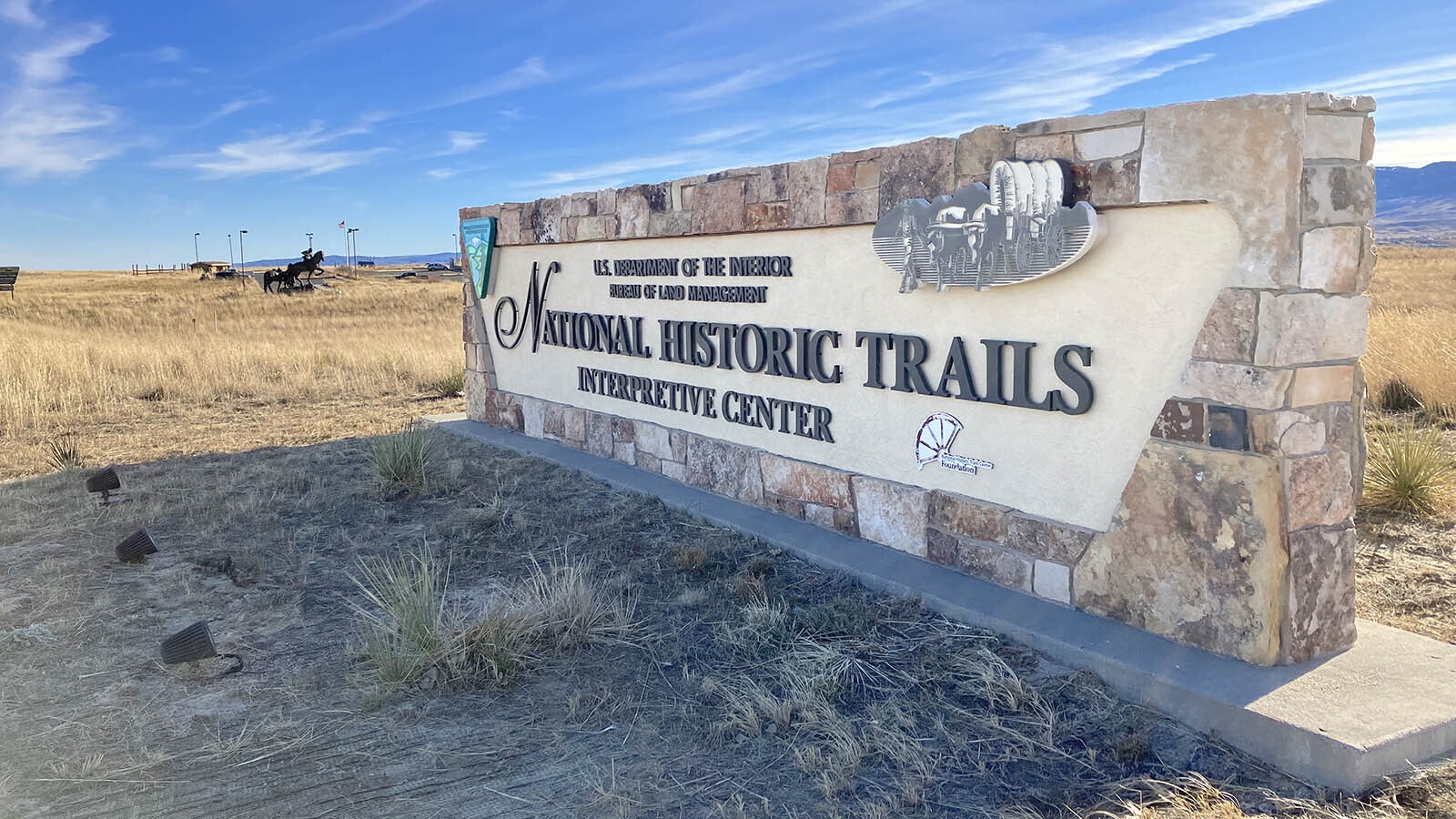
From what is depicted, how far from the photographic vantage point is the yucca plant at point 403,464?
8.24 meters

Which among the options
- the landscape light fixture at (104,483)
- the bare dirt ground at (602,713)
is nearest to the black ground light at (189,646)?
the bare dirt ground at (602,713)

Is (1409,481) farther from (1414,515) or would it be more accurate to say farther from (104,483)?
(104,483)

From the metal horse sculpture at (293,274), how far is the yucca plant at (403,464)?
32.4 m

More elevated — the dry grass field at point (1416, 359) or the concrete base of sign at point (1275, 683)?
the dry grass field at point (1416, 359)

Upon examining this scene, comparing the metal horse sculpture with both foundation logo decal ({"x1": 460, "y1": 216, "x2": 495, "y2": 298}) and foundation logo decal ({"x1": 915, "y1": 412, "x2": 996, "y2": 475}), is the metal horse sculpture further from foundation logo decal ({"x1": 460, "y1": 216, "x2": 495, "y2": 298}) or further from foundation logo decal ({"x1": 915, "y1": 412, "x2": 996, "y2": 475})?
foundation logo decal ({"x1": 915, "y1": 412, "x2": 996, "y2": 475})

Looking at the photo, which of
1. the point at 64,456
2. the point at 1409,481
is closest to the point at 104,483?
the point at 64,456

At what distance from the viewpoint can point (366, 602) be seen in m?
5.85

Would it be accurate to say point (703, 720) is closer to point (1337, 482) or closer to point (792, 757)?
point (792, 757)

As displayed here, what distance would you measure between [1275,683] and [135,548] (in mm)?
6473

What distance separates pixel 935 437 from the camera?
18.7 feet

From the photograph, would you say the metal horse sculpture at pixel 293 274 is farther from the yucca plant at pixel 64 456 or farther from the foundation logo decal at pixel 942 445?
the foundation logo decal at pixel 942 445

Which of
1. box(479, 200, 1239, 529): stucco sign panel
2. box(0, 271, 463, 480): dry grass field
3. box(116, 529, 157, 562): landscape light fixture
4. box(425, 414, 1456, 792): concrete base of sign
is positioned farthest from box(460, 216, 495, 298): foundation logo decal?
box(425, 414, 1456, 792): concrete base of sign

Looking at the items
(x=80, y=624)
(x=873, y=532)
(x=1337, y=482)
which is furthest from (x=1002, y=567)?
(x=80, y=624)

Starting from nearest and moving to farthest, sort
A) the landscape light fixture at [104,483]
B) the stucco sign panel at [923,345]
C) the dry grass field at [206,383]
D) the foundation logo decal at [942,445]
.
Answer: the stucco sign panel at [923,345] < the foundation logo decal at [942,445] < the landscape light fixture at [104,483] < the dry grass field at [206,383]
